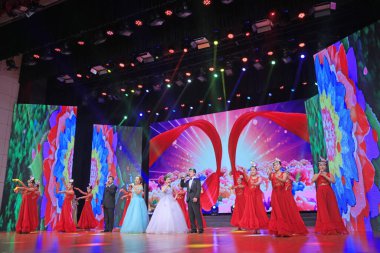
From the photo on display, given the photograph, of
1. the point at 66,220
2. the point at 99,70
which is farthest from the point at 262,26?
the point at 66,220

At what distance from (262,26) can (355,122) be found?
11.0ft

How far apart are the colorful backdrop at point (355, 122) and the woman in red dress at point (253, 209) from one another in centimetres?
202

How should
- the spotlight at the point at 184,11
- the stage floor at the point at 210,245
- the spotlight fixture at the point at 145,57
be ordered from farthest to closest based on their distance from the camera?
the spotlight fixture at the point at 145,57 → the spotlight at the point at 184,11 → the stage floor at the point at 210,245

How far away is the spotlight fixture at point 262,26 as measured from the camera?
28.4 ft

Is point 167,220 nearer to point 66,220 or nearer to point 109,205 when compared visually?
point 109,205

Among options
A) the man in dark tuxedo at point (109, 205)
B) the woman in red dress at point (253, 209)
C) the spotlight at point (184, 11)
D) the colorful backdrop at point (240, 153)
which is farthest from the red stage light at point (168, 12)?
the colorful backdrop at point (240, 153)

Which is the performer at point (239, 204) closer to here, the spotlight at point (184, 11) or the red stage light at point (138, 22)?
the spotlight at point (184, 11)

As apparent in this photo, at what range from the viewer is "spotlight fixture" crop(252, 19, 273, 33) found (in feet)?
28.4

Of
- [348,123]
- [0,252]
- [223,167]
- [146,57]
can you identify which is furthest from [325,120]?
[0,252]

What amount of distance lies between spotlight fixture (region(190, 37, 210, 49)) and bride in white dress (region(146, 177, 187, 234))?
3.94 m

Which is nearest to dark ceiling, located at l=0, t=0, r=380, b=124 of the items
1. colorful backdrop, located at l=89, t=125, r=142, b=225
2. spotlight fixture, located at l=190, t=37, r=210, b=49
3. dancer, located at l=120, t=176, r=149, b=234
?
spotlight fixture, located at l=190, t=37, r=210, b=49

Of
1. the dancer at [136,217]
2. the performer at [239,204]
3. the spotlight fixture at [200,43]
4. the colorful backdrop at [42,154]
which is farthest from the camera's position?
the colorful backdrop at [42,154]

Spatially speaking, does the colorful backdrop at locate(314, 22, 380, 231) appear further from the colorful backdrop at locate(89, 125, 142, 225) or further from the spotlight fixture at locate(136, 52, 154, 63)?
the colorful backdrop at locate(89, 125, 142, 225)

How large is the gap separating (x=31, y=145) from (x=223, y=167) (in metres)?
6.83
